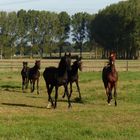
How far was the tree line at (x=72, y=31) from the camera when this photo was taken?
359 ft

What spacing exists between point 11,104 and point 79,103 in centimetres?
320

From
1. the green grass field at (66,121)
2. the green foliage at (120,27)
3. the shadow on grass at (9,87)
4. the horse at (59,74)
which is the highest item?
the green foliage at (120,27)

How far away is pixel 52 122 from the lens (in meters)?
14.6

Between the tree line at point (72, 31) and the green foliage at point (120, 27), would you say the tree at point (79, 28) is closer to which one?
the tree line at point (72, 31)

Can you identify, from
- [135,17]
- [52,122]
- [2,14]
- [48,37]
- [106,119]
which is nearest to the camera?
[52,122]

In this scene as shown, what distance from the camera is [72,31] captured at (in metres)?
163

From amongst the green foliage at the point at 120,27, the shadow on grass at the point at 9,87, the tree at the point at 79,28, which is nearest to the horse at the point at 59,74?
the shadow on grass at the point at 9,87

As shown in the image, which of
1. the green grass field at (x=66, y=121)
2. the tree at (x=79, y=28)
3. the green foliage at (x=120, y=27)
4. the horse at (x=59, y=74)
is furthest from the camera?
the tree at (x=79, y=28)

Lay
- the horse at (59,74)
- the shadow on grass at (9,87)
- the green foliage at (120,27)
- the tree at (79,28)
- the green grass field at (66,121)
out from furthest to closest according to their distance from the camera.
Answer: the tree at (79,28), the green foliage at (120,27), the shadow on grass at (9,87), the horse at (59,74), the green grass field at (66,121)

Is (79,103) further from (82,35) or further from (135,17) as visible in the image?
(82,35)

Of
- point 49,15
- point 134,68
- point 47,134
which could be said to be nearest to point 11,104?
point 47,134

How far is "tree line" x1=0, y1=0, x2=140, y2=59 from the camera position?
359 ft

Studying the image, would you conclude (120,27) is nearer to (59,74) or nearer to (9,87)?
(9,87)

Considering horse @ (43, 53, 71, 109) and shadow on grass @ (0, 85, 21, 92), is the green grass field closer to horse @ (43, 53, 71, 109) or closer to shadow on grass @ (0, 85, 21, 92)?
horse @ (43, 53, 71, 109)
